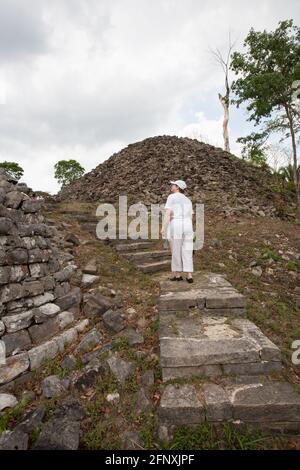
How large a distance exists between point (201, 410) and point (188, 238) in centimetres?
266

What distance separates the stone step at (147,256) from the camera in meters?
5.75

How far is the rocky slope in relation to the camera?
34.8 feet

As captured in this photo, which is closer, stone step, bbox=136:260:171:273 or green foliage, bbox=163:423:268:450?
green foliage, bbox=163:423:268:450

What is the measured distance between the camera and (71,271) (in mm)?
4258

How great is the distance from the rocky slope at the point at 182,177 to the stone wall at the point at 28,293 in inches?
270

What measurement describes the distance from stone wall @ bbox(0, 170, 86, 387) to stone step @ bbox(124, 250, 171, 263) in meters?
1.91

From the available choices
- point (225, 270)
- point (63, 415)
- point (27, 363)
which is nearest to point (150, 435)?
point (63, 415)

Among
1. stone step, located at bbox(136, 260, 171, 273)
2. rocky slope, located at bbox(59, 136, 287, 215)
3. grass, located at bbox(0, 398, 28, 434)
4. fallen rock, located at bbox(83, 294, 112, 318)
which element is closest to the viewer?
grass, located at bbox(0, 398, 28, 434)

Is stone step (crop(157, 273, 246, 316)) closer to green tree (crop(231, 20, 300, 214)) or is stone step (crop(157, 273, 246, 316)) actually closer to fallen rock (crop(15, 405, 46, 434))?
fallen rock (crop(15, 405, 46, 434))

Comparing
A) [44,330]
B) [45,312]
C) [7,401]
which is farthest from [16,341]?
[7,401]

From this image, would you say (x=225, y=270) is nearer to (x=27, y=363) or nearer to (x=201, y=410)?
(x=201, y=410)

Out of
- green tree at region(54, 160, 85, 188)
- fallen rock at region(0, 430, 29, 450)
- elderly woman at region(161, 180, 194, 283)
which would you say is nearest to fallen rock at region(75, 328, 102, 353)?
fallen rock at region(0, 430, 29, 450)

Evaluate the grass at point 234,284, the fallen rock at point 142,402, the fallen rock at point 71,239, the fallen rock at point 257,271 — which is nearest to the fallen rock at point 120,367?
the grass at point 234,284

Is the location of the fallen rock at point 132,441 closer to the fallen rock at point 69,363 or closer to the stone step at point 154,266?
the fallen rock at point 69,363
